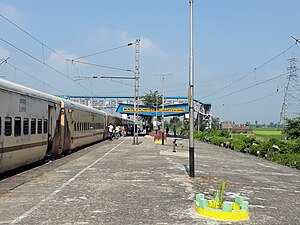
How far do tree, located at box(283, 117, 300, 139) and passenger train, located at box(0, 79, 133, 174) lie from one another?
13209 mm

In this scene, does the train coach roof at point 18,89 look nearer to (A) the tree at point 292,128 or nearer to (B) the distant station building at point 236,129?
(A) the tree at point 292,128

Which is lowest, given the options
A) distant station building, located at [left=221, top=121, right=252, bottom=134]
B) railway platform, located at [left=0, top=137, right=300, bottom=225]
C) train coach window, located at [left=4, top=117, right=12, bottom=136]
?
railway platform, located at [left=0, top=137, right=300, bottom=225]

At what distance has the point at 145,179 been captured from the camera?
12945mm

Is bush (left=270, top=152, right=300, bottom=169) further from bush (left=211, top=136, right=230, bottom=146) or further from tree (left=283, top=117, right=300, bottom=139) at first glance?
bush (left=211, top=136, right=230, bottom=146)

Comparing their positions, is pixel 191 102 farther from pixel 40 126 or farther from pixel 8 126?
pixel 8 126

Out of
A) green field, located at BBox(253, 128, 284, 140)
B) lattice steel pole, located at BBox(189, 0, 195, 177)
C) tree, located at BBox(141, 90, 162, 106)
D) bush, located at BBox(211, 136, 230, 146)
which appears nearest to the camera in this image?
lattice steel pole, located at BBox(189, 0, 195, 177)

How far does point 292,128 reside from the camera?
2628cm

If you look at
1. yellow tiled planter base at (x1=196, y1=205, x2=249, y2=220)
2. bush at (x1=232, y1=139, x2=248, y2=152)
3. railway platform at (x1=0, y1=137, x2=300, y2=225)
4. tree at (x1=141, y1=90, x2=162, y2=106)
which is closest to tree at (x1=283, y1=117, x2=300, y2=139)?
bush at (x1=232, y1=139, x2=248, y2=152)

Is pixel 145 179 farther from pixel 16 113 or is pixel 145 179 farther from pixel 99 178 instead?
pixel 16 113

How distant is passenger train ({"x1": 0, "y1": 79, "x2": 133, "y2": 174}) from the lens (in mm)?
11992

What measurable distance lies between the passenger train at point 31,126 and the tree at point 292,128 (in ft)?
43.3

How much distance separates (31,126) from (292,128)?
1750cm

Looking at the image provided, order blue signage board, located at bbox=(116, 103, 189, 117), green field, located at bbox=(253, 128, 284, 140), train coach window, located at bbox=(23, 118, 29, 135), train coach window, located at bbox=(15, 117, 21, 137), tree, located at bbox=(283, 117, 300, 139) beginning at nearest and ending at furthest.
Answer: train coach window, located at bbox=(15, 117, 21, 137) → train coach window, located at bbox=(23, 118, 29, 135) → tree, located at bbox=(283, 117, 300, 139) → green field, located at bbox=(253, 128, 284, 140) → blue signage board, located at bbox=(116, 103, 189, 117)

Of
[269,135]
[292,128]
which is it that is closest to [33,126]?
[292,128]
